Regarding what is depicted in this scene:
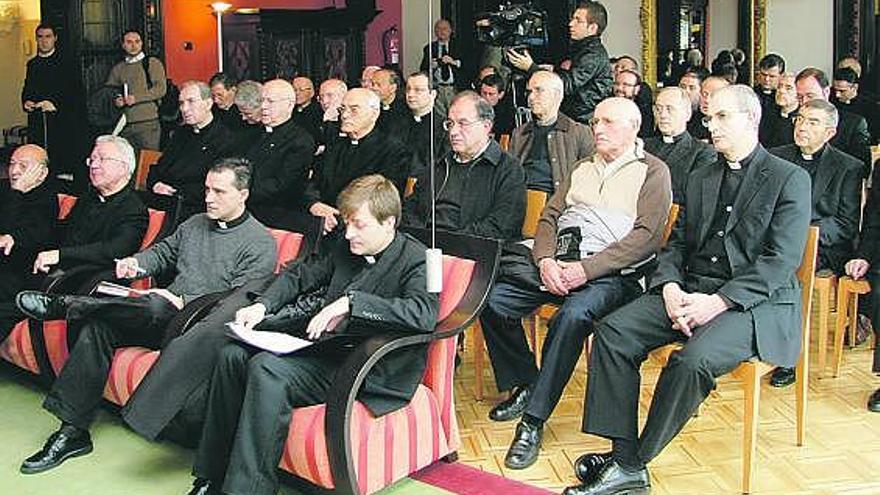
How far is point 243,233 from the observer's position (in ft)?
14.0

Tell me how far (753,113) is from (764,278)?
55 centimetres

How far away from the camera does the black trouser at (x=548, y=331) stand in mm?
3920

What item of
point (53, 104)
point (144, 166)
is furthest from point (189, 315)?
point (53, 104)

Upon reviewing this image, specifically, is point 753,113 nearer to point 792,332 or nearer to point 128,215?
point 792,332

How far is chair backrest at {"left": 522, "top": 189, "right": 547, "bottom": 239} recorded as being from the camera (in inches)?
186

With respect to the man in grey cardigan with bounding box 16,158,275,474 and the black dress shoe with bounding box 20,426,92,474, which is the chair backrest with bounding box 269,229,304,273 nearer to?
the man in grey cardigan with bounding box 16,158,275,474

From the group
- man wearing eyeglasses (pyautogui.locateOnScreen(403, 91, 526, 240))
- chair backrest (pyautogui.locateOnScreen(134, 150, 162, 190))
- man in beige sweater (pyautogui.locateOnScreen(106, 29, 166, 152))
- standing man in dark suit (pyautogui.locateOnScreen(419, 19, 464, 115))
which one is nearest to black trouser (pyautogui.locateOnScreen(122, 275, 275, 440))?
man wearing eyeglasses (pyautogui.locateOnScreen(403, 91, 526, 240))

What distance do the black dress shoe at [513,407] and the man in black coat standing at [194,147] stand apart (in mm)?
2351

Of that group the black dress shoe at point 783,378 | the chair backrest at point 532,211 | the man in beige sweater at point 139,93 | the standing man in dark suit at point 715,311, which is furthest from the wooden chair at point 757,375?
the man in beige sweater at point 139,93

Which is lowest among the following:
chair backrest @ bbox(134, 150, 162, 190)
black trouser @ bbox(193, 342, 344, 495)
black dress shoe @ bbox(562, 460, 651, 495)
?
black dress shoe @ bbox(562, 460, 651, 495)

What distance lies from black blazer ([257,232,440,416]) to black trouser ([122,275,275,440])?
194mm

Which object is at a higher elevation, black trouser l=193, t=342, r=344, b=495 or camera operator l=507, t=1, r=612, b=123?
Result: camera operator l=507, t=1, r=612, b=123

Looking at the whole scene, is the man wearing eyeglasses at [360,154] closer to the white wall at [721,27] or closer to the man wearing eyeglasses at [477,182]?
the man wearing eyeglasses at [477,182]

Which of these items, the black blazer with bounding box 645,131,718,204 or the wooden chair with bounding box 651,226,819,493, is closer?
the wooden chair with bounding box 651,226,819,493
